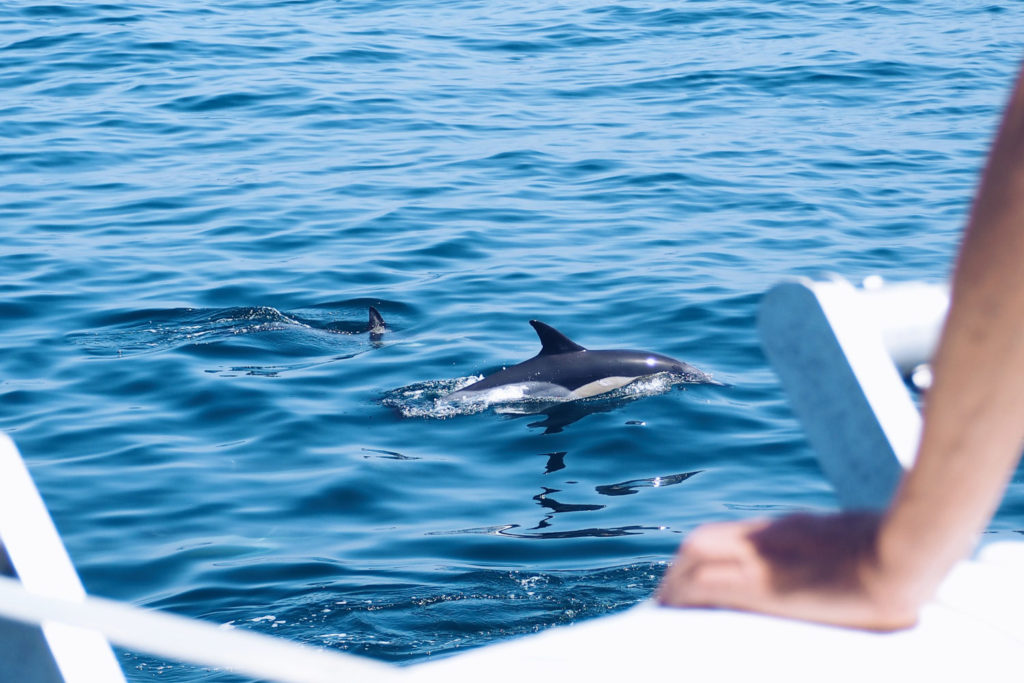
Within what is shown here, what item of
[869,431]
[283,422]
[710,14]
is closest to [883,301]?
[869,431]

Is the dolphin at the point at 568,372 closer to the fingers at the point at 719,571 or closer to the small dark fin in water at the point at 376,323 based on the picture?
the small dark fin in water at the point at 376,323

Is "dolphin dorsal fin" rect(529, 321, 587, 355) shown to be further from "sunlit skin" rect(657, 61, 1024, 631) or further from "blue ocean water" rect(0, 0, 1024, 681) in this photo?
"sunlit skin" rect(657, 61, 1024, 631)

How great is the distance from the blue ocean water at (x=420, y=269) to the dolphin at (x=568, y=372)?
0.70 feet

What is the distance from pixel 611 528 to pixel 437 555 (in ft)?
3.27

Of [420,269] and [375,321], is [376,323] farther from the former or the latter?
[420,269]

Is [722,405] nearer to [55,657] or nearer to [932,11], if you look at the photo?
[55,657]

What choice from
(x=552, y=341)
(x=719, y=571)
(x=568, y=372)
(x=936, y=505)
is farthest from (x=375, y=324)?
(x=936, y=505)

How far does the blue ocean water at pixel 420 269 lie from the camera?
7273 millimetres

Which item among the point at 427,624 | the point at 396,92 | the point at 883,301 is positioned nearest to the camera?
the point at 883,301

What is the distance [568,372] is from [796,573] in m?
8.90

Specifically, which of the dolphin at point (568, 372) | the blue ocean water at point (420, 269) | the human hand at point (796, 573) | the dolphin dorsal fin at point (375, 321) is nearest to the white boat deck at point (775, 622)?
the human hand at point (796, 573)

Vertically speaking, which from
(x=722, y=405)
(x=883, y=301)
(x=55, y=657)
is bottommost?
(x=722, y=405)

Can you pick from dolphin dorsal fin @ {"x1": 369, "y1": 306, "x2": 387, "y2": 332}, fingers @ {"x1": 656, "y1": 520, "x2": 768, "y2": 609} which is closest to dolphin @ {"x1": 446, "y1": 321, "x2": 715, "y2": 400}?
dolphin dorsal fin @ {"x1": 369, "y1": 306, "x2": 387, "y2": 332}

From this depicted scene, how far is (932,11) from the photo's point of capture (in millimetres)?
27344
